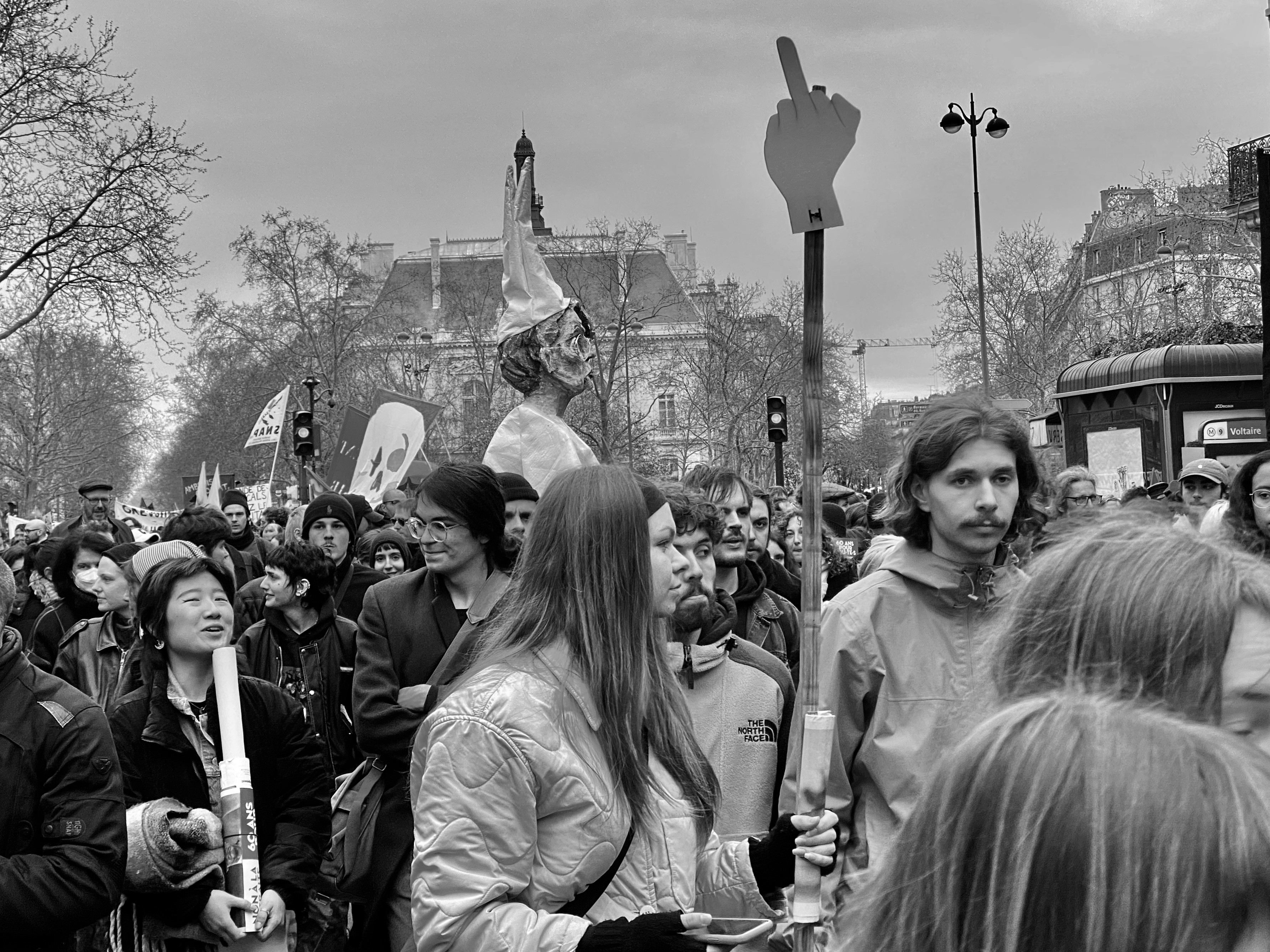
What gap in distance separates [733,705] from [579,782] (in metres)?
1.66

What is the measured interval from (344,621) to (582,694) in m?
3.59

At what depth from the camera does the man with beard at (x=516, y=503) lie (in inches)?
189

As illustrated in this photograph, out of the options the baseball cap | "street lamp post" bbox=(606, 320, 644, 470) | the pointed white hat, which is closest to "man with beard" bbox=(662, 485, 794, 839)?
the pointed white hat

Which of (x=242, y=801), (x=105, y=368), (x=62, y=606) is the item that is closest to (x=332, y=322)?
(x=105, y=368)

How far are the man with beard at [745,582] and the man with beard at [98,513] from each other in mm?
7866

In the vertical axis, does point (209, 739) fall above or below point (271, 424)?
below

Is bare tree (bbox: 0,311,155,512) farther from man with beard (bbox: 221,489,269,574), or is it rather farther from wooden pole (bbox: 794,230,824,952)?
wooden pole (bbox: 794,230,824,952)

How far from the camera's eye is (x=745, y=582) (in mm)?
5656

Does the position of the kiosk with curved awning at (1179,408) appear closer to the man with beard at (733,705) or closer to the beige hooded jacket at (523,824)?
the man with beard at (733,705)

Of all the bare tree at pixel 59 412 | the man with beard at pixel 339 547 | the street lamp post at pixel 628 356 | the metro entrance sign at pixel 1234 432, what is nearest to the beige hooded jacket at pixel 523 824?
the man with beard at pixel 339 547

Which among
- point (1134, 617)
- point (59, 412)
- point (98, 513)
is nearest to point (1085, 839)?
point (1134, 617)

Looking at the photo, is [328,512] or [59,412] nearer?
[328,512]

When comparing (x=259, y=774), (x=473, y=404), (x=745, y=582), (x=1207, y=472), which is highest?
(x=473, y=404)

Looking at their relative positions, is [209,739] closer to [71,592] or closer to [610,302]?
[71,592]
